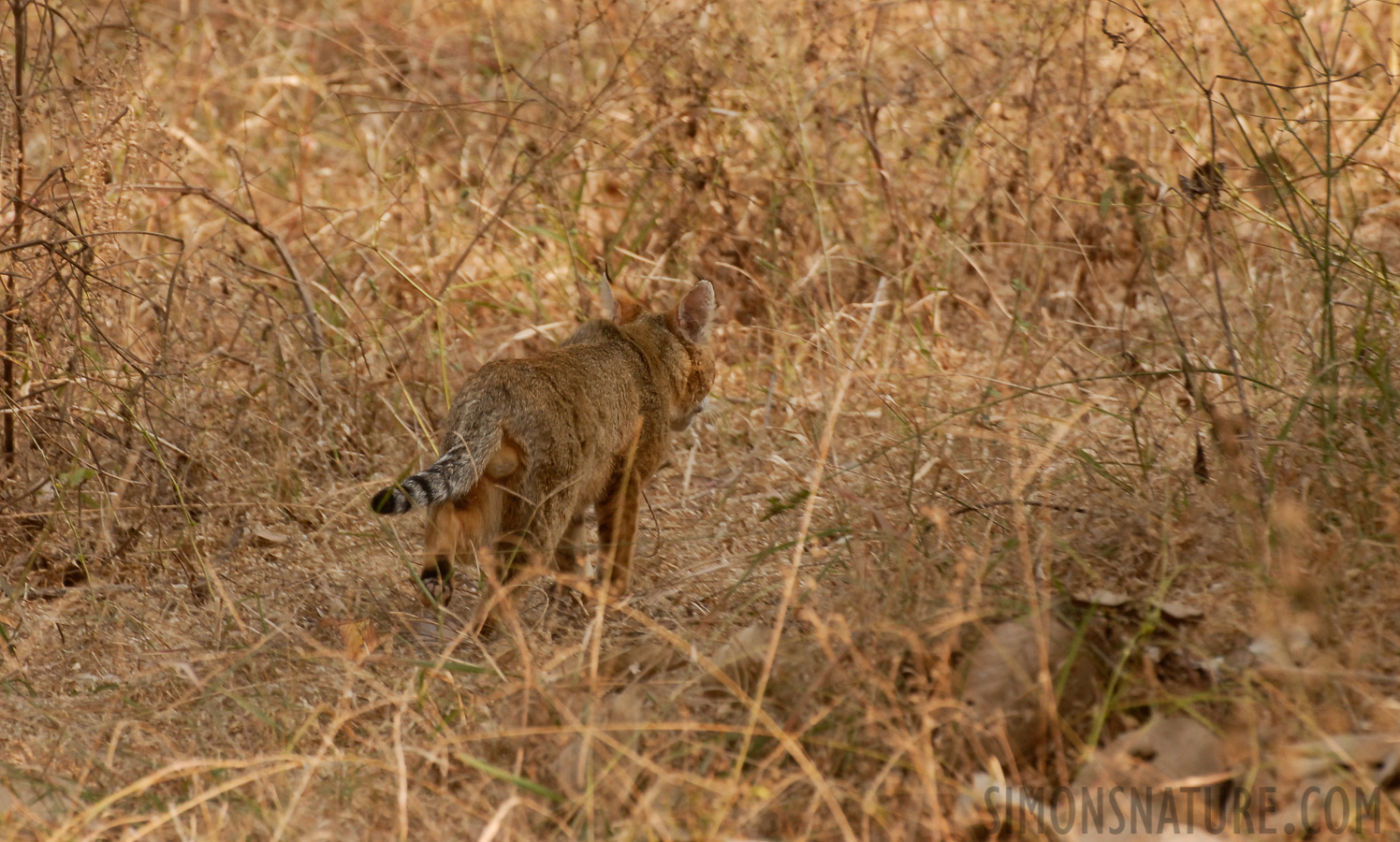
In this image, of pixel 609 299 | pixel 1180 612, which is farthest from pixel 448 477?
pixel 1180 612

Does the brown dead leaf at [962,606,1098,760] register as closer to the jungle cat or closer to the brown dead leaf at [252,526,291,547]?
the jungle cat

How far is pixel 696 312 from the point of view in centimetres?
502

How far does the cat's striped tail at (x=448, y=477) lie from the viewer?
356cm

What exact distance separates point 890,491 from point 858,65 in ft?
9.86

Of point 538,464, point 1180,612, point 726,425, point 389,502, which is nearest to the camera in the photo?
point 1180,612

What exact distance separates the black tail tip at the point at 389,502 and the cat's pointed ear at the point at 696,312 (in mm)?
1658

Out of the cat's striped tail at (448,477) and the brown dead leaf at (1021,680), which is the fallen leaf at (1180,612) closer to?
the brown dead leaf at (1021,680)

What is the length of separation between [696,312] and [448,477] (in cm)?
150

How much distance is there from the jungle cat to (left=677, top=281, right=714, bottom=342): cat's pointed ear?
0.38 metres

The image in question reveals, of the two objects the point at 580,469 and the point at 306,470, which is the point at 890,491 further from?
the point at 306,470

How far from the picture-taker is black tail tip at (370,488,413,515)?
11.6 feet

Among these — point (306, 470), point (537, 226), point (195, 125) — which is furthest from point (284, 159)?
point (306, 470)

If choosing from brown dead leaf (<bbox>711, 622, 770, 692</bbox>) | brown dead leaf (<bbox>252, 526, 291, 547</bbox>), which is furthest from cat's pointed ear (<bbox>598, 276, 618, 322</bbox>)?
brown dead leaf (<bbox>711, 622, 770, 692</bbox>)

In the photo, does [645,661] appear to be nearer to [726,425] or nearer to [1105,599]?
[1105,599]
